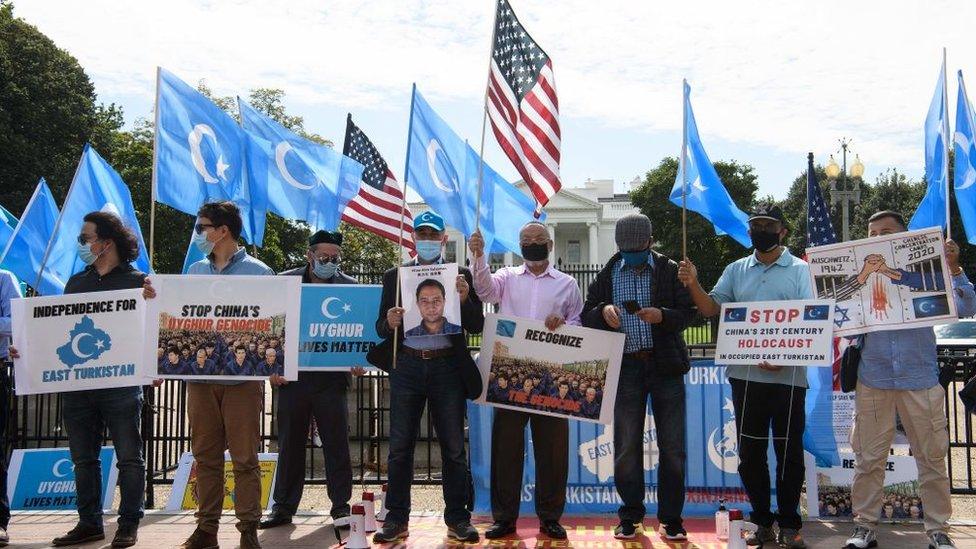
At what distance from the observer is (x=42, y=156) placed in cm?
3456

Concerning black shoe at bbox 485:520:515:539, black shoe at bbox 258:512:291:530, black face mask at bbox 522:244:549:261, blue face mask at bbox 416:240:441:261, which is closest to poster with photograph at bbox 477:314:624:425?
black face mask at bbox 522:244:549:261

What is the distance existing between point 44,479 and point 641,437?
198 inches

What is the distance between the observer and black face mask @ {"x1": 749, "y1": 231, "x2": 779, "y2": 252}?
20.0 feet

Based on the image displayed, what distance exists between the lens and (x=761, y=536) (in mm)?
6082

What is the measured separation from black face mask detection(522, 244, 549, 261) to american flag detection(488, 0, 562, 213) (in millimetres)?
567

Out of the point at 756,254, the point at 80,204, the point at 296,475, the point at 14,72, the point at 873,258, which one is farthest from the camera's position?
the point at 14,72

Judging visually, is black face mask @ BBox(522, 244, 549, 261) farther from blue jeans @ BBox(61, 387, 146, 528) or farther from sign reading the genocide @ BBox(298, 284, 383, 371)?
blue jeans @ BBox(61, 387, 146, 528)

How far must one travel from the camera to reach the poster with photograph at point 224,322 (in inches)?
228

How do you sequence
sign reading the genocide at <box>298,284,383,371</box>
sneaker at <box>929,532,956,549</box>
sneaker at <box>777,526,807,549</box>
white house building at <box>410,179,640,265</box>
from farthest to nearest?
1. white house building at <box>410,179,640,265</box>
2. sign reading the genocide at <box>298,284,383,371</box>
3. sneaker at <box>777,526,807,549</box>
4. sneaker at <box>929,532,956,549</box>

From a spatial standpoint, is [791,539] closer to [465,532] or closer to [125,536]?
[465,532]

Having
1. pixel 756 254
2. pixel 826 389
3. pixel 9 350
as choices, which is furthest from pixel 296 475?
pixel 826 389

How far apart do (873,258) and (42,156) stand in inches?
1383

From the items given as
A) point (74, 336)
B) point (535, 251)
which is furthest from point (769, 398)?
point (74, 336)

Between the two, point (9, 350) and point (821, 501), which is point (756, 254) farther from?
point (9, 350)
